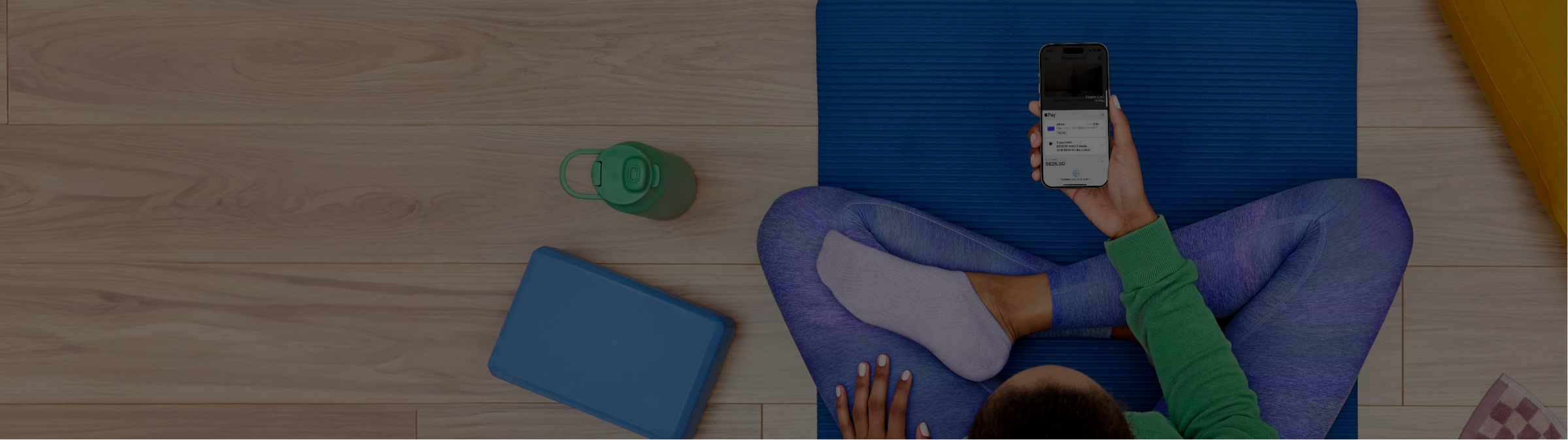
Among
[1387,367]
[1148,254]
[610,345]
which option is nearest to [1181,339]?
[1148,254]

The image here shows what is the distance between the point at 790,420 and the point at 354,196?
707 mm

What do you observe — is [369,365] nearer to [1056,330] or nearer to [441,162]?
[441,162]

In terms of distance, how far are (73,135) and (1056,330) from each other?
142cm

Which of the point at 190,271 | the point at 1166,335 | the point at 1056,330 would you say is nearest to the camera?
the point at 1166,335

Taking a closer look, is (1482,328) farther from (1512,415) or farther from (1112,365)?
(1112,365)

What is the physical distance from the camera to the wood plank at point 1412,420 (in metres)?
1.09

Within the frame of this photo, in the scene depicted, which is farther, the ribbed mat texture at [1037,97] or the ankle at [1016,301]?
the ribbed mat texture at [1037,97]

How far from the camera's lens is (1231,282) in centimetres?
95

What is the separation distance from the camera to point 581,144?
1.11m

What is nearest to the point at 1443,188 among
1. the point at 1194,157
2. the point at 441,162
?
the point at 1194,157

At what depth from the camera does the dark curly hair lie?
2.20 ft

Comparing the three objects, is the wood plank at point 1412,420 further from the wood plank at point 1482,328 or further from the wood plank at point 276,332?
the wood plank at point 276,332

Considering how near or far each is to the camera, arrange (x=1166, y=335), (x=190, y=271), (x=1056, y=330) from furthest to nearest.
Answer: (x=190, y=271) → (x=1056, y=330) → (x=1166, y=335)

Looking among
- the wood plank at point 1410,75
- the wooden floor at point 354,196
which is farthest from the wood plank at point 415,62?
the wood plank at point 1410,75
